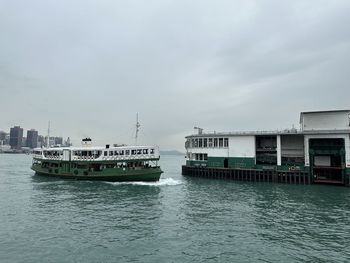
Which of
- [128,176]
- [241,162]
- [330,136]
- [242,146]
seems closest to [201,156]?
[241,162]

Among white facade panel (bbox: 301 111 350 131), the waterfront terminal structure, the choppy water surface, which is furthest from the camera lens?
white facade panel (bbox: 301 111 350 131)

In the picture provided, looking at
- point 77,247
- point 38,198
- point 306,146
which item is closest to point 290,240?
point 77,247

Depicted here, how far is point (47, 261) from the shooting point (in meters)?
16.2

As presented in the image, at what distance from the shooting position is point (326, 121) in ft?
194

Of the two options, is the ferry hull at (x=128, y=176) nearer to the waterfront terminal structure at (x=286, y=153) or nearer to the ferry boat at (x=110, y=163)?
the ferry boat at (x=110, y=163)

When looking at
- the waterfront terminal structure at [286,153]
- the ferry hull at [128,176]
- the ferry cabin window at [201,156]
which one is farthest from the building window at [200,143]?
the ferry hull at [128,176]

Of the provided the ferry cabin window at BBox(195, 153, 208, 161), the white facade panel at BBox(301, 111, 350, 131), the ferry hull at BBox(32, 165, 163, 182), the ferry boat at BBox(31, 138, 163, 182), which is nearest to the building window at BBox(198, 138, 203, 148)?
the ferry cabin window at BBox(195, 153, 208, 161)

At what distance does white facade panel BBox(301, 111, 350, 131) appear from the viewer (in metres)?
57.8

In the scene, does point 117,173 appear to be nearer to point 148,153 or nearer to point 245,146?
point 148,153

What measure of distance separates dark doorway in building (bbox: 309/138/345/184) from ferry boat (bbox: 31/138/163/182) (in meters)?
33.0

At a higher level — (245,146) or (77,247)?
(245,146)

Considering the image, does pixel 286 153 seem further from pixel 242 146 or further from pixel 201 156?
pixel 201 156

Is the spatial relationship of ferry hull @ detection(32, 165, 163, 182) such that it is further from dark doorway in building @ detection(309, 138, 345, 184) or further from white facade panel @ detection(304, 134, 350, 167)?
dark doorway in building @ detection(309, 138, 345, 184)

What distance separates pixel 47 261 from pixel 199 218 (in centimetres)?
1454
